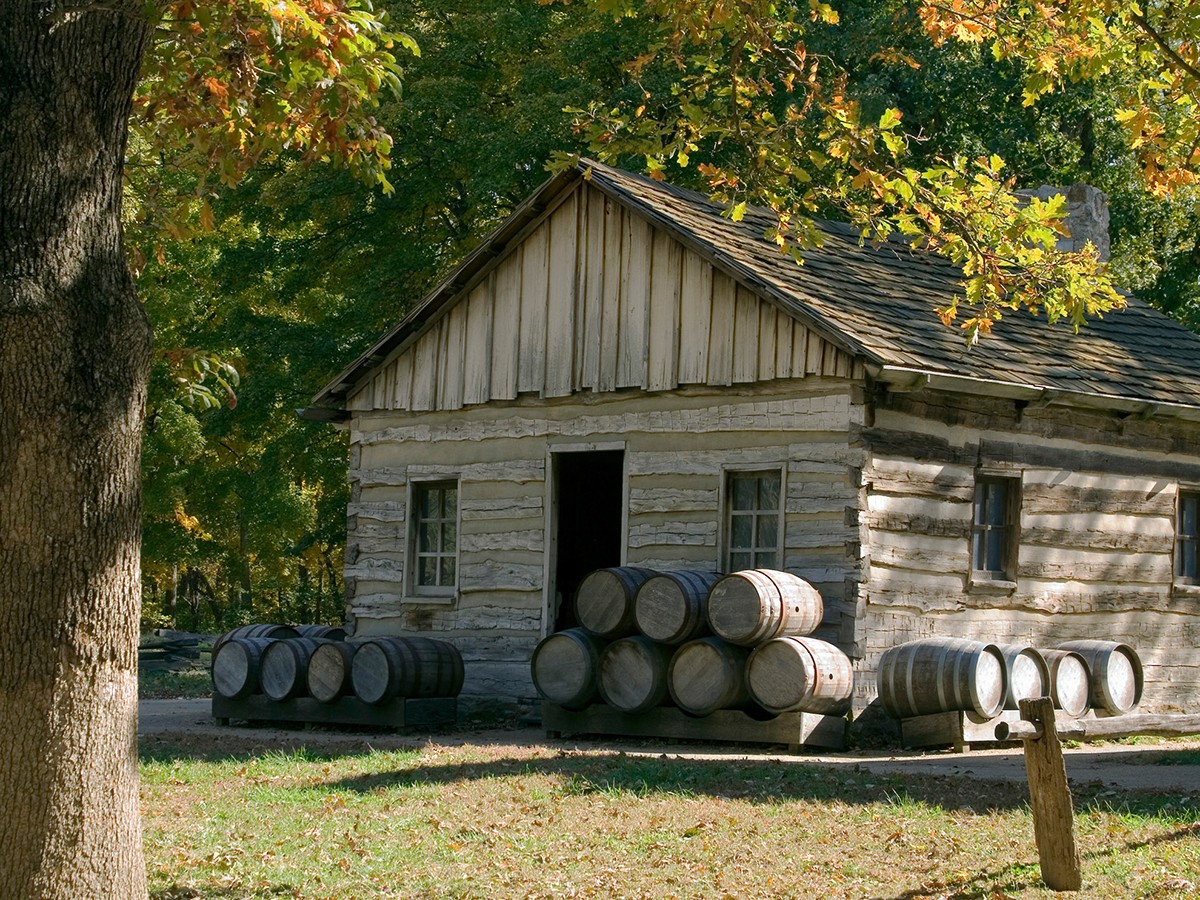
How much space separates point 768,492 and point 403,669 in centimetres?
395

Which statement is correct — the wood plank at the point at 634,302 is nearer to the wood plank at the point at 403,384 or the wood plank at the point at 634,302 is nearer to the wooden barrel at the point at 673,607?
the wooden barrel at the point at 673,607

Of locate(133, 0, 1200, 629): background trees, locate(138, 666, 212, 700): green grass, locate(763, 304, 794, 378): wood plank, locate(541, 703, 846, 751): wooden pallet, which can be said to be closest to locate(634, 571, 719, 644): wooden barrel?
locate(541, 703, 846, 751): wooden pallet

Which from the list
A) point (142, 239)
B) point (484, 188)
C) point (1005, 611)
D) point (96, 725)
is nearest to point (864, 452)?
point (1005, 611)

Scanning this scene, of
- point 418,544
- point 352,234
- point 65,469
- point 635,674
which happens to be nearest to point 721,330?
point 635,674

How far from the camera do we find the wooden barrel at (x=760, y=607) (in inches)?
522

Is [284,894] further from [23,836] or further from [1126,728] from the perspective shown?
[1126,728]

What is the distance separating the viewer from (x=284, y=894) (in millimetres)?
7789

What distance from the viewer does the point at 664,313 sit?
15.6 meters

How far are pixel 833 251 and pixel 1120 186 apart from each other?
1452 cm

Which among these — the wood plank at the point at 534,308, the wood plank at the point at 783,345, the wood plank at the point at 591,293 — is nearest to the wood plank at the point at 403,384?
the wood plank at the point at 534,308

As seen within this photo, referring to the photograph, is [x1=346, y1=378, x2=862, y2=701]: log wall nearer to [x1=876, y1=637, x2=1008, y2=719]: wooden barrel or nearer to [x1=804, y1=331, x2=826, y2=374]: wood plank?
[x1=804, y1=331, x2=826, y2=374]: wood plank

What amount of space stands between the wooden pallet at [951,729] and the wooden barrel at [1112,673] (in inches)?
64.1

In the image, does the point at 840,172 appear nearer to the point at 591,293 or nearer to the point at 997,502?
the point at 591,293

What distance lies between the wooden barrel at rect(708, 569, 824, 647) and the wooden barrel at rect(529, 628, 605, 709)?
130 cm
